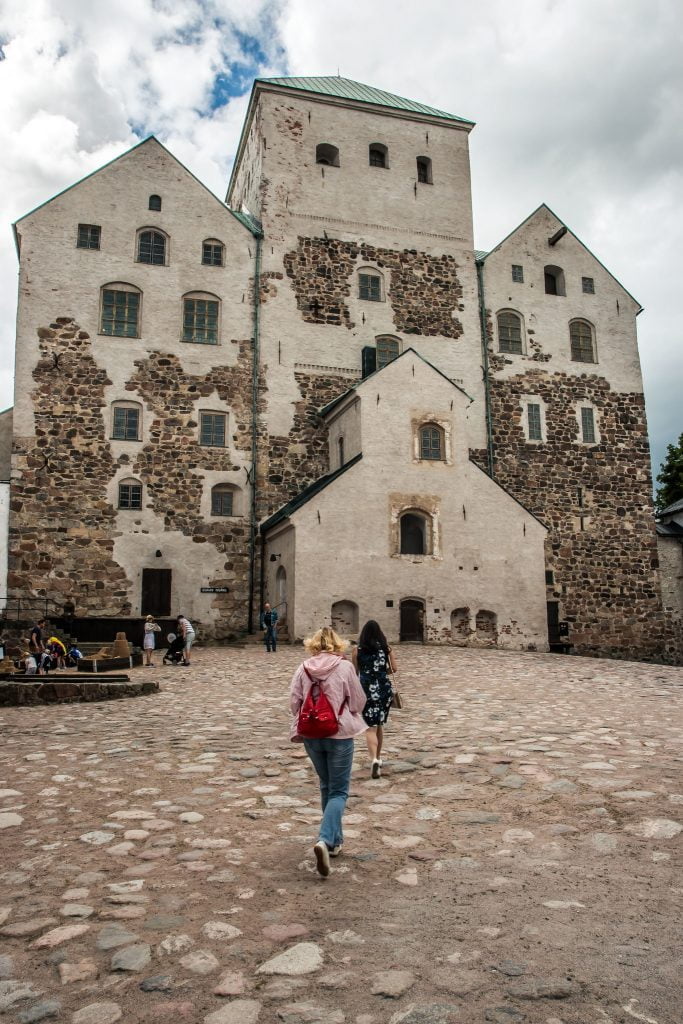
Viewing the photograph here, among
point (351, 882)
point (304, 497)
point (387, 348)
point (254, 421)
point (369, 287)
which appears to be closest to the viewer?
point (351, 882)

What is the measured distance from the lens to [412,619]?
25.3m

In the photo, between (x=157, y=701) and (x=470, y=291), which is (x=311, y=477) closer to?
(x=470, y=291)

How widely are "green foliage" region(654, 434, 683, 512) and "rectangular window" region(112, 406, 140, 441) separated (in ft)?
96.9

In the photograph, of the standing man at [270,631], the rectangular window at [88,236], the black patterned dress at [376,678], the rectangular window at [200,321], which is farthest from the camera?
the rectangular window at [200,321]

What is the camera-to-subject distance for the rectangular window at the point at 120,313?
27094 millimetres

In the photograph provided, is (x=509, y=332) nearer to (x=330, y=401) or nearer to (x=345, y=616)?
(x=330, y=401)

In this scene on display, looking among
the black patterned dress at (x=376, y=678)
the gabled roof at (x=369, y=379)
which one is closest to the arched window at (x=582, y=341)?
the gabled roof at (x=369, y=379)

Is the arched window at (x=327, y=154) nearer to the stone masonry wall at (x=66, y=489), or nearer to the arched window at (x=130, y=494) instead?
the stone masonry wall at (x=66, y=489)

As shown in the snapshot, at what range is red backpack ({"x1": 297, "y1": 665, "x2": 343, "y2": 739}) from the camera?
17.7 feet

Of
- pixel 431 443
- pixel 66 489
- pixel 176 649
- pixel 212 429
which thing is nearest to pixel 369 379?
pixel 431 443

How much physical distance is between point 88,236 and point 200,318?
4.84m

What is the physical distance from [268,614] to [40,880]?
18083 millimetres

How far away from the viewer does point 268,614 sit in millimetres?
22750

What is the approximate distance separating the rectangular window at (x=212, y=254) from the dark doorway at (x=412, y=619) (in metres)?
14.6
